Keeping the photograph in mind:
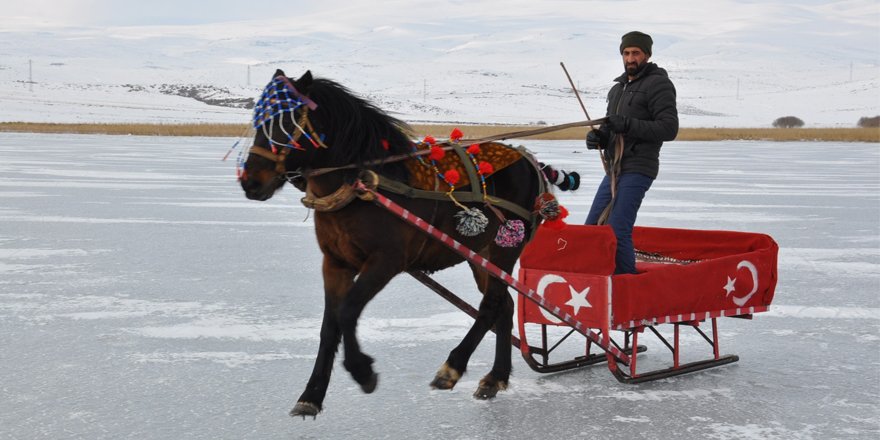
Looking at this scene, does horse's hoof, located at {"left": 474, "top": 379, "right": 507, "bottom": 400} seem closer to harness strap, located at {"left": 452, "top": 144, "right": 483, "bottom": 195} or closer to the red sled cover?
the red sled cover

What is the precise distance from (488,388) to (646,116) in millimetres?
1496

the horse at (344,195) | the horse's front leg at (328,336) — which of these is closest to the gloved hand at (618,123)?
the horse at (344,195)

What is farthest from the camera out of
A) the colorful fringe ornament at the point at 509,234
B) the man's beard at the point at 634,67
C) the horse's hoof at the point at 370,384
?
the man's beard at the point at 634,67

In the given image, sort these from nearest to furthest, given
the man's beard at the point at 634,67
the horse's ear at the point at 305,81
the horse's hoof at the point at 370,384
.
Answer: the horse's ear at the point at 305,81
the horse's hoof at the point at 370,384
the man's beard at the point at 634,67

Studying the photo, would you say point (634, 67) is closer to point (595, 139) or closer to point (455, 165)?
point (595, 139)

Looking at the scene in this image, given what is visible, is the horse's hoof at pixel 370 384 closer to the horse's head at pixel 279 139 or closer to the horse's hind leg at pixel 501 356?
the horse's hind leg at pixel 501 356

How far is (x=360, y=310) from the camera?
12.7ft

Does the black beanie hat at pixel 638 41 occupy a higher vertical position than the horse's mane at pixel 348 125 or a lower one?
higher

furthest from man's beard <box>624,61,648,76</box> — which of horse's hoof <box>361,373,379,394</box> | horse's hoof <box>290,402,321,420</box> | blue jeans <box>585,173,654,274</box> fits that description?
horse's hoof <box>290,402,321,420</box>

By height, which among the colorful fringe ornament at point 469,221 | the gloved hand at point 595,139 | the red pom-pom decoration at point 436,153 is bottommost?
the colorful fringe ornament at point 469,221

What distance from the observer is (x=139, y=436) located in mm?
3707

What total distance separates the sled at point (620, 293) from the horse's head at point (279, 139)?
51.8 inches

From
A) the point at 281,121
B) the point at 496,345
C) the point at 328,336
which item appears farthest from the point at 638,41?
the point at 328,336

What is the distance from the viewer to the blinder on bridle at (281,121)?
3.74 m
